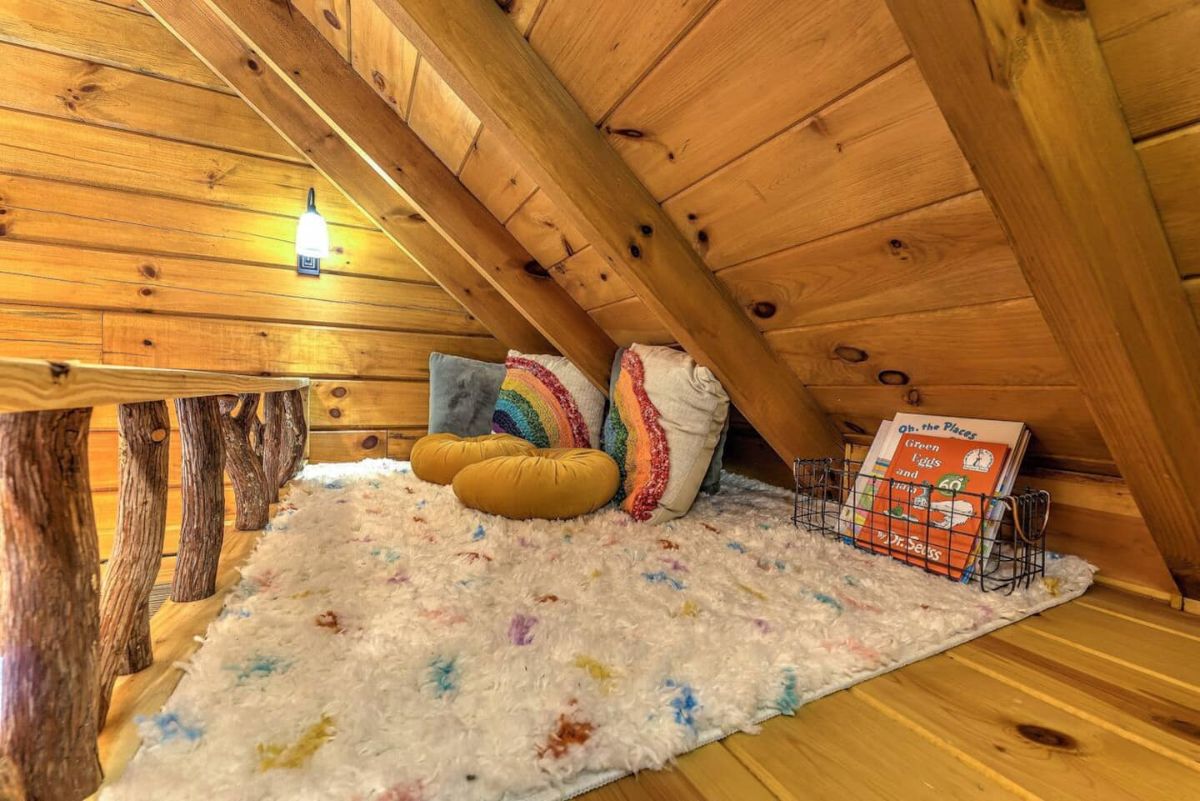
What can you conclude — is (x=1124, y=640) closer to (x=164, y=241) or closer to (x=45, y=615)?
(x=45, y=615)

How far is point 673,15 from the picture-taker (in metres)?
0.87

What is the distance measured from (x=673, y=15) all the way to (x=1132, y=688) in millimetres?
1167

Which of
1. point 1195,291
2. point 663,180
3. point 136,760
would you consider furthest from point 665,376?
point 136,760

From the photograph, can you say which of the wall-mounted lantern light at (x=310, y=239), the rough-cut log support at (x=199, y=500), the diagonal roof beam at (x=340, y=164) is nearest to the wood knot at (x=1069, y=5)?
the rough-cut log support at (x=199, y=500)

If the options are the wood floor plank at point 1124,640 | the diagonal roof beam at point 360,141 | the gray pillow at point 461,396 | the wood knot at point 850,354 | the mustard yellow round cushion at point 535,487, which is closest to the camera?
the wood floor plank at point 1124,640

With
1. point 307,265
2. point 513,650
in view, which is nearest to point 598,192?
point 513,650

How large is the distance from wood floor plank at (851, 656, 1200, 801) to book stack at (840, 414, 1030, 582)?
1.30ft

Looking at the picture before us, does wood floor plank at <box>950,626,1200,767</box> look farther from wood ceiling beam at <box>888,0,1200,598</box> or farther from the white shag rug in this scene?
wood ceiling beam at <box>888,0,1200,598</box>

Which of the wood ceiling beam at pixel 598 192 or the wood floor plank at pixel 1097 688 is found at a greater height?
the wood ceiling beam at pixel 598 192

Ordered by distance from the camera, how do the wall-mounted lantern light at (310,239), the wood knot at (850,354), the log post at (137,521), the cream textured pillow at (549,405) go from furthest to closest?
the wall-mounted lantern light at (310,239) → the cream textured pillow at (549,405) → the wood knot at (850,354) → the log post at (137,521)

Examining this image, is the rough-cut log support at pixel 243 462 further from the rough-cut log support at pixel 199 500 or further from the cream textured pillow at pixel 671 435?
the cream textured pillow at pixel 671 435

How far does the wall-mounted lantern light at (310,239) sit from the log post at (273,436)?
0.69 meters

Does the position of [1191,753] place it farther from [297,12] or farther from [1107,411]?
[297,12]

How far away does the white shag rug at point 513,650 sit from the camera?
0.55 metres
